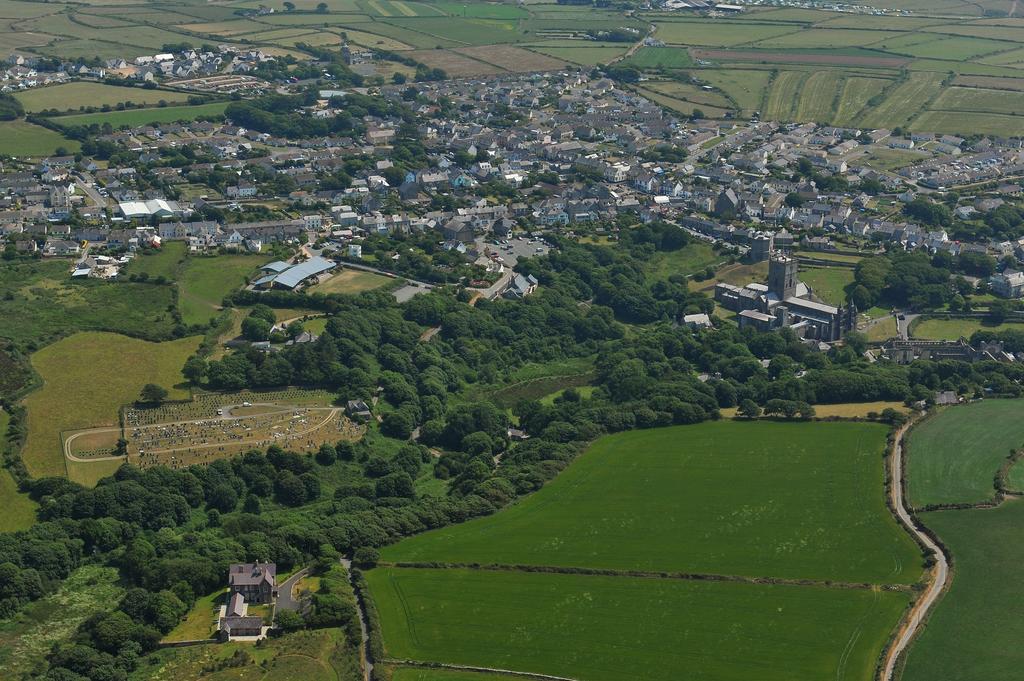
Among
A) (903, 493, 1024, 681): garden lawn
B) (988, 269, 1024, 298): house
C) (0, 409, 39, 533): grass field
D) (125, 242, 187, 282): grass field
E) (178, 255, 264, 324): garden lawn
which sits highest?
(988, 269, 1024, 298): house

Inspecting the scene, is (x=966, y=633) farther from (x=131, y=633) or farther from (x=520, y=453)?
(x=131, y=633)

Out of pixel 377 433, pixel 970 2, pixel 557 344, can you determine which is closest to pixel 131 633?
pixel 377 433

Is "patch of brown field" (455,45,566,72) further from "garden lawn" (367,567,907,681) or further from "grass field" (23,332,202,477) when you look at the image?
"garden lawn" (367,567,907,681)

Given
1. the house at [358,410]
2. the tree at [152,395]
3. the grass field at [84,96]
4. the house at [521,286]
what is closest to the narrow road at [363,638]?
the house at [358,410]

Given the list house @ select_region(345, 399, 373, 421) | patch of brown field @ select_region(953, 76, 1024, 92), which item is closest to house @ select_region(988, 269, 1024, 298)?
house @ select_region(345, 399, 373, 421)

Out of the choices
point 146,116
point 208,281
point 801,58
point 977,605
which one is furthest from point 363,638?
point 801,58

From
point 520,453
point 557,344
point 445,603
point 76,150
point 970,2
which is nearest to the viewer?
point 445,603
